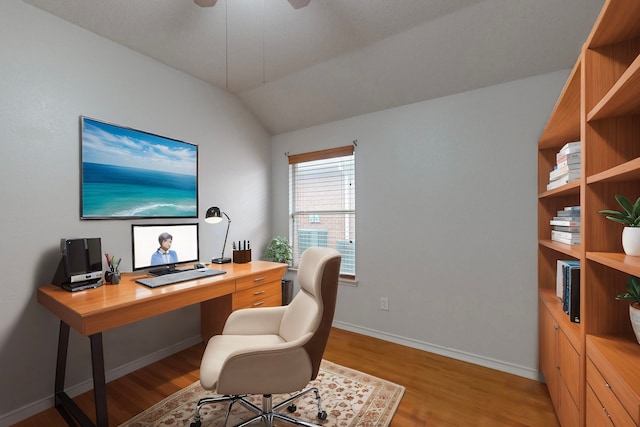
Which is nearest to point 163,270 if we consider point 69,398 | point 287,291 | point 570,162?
point 69,398

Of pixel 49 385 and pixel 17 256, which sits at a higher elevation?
pixel 17 256

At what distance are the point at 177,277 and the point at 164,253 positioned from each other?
401 millimetres

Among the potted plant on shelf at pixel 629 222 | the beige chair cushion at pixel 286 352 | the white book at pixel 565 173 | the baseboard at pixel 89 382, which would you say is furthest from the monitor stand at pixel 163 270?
the white book at pixel 565 173

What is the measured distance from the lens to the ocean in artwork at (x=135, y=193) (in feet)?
7.07

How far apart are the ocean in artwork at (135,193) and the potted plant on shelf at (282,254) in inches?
38.2

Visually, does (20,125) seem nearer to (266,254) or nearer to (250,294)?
(250,294)

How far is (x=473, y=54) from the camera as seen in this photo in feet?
7.38

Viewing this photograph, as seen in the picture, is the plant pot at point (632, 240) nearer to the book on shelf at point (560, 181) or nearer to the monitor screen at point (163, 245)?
the book on shelf at point (560, 181)

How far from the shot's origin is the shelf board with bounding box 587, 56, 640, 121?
92 centimetres

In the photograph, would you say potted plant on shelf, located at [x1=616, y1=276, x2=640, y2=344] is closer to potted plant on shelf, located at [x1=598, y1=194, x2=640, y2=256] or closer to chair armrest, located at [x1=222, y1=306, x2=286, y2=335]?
potted plant on shelf, located at [x1=598, y1=194, x2=640, y2=256]

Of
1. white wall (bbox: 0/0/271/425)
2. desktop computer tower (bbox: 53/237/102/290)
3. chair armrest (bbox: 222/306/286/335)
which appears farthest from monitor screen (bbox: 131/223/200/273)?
chair armrest (bbox: 222/306/286/335)

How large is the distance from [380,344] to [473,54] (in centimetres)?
264

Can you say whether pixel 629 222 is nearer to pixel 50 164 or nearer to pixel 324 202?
pixel 324 202

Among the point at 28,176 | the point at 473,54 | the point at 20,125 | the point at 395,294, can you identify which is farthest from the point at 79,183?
the point at 473,54
